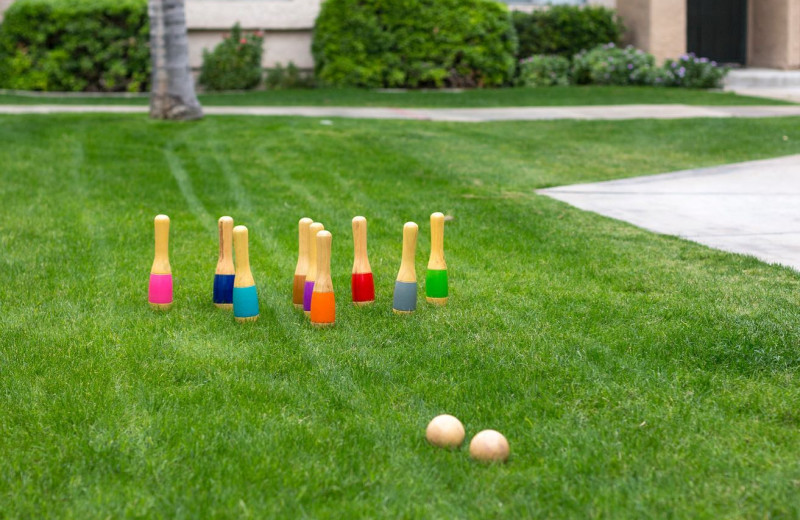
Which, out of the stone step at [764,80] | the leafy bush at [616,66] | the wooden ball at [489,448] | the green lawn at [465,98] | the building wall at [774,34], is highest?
the building wall at [774,34]

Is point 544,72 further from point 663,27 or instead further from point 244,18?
point 244,18

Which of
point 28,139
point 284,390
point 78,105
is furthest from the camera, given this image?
point 78,105

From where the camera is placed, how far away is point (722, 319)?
15.9 feet

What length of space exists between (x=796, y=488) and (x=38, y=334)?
339cm

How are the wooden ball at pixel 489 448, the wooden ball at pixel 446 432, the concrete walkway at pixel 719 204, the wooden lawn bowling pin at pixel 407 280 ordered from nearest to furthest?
the wooden ball at pixel 489 448
the wooden ball at pixel 446 432
the wooden lawn bowling pin at pixel 407 280
the concrete walkway at pixel 719 204

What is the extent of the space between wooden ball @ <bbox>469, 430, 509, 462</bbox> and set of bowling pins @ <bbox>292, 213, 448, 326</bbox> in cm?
164

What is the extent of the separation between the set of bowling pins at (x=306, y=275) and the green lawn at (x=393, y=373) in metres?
0.11

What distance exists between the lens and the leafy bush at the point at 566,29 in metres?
19.8

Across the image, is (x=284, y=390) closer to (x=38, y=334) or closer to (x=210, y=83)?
(x=38, y=334)

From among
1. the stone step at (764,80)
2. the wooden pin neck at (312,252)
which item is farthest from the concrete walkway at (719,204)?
the stone step at (764,80)

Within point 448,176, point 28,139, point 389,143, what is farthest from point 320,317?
point 28,139

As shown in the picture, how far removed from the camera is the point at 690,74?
1852 centimetres

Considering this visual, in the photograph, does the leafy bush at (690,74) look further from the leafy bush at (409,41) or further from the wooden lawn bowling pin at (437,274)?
the wooden lawn bowling pin at (437,274)

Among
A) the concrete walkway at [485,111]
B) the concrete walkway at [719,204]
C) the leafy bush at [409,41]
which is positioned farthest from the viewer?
the leafy bush at [409,41]
